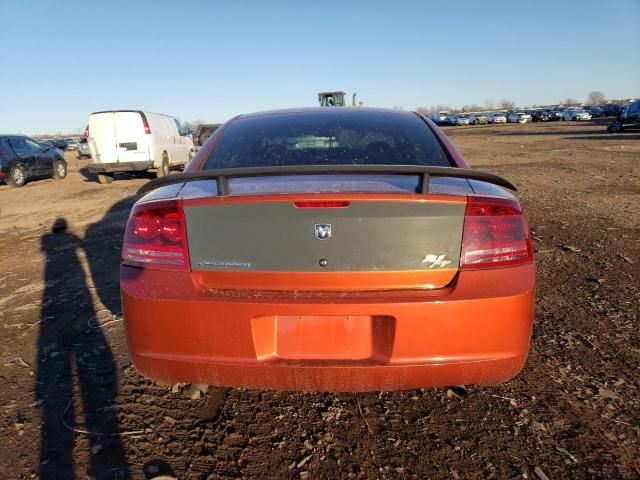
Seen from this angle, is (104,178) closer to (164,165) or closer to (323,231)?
(164,165)

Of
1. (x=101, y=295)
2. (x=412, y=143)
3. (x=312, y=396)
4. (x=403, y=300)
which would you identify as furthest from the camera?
(x=101, y=295)

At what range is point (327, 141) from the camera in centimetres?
274

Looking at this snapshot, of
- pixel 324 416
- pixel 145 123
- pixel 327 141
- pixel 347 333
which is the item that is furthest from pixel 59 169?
pixel 347 333

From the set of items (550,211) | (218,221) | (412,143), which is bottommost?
(550,211)

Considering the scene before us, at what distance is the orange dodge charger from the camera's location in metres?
1.79

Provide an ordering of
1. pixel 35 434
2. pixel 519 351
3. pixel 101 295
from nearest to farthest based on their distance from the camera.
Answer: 1. pixel 519 351
2. pixel 35 434
3. pixel 101 295

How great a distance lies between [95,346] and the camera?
9.99 feet

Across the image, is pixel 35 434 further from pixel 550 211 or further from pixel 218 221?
pixel 550 211

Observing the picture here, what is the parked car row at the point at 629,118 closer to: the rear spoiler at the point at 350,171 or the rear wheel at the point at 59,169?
the rear wheel at the point at 59,169

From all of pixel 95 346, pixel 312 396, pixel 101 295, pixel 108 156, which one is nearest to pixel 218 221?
pixel 312 396

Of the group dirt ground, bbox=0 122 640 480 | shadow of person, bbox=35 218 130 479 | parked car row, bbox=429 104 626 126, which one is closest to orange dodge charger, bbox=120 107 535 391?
dirt ground, bbox=0 122 640 480

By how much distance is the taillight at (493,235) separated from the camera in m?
1.86

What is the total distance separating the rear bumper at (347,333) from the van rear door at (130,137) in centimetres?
1199

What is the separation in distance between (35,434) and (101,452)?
433 millimetres
